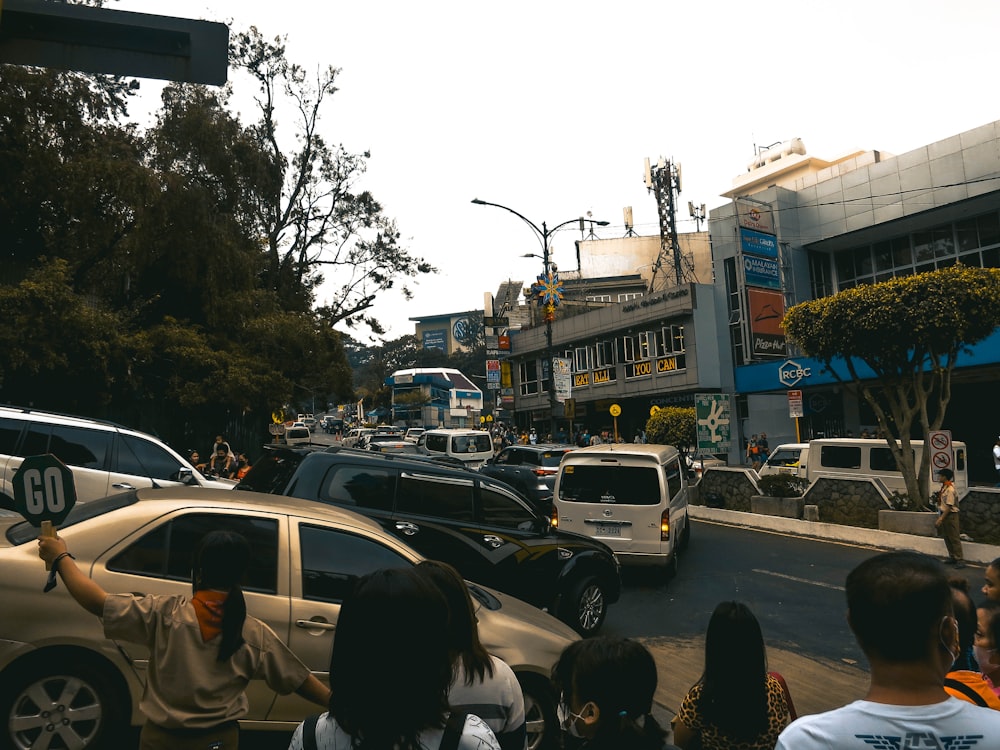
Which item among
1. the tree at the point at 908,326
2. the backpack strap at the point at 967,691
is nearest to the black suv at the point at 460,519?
the backpack strap at the point at 967,691

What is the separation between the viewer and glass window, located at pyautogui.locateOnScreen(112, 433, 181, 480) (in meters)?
10.3

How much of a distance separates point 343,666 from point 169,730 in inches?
51.0

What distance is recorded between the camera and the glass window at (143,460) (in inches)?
406

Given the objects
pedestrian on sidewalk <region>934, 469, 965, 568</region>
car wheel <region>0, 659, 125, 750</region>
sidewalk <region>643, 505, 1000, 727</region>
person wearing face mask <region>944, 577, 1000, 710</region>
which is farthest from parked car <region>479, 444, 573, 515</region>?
car wheel <region>0, 659, 125, 750</region>

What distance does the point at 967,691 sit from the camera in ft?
8.02

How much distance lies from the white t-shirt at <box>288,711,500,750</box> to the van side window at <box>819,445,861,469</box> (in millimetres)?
17369

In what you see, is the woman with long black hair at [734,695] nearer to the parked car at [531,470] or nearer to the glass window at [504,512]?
the glass window at [504,512]

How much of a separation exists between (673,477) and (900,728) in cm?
955

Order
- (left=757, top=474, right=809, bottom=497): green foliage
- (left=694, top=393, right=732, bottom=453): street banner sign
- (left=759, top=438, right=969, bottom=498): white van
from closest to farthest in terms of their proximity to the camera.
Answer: (left=757, top=474, right=809, bottom=497): green foliage → (left=759, top=438, right=969, bottom=498): white van → (left=694, top=393, right=732, bottom=453): street banner sign

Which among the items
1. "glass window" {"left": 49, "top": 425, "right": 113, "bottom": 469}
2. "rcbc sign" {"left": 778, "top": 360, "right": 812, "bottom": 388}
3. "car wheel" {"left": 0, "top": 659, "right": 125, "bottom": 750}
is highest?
"rcbc sign" {"left": 778, "top": 360, "right": 812, "bottom": 388}

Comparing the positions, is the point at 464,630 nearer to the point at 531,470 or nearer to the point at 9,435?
the point at 9,435

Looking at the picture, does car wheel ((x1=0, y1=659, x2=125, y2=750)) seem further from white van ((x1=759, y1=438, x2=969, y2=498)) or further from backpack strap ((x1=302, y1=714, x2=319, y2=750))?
white van ((x1=759, y1=438, x2=969, y2=498))

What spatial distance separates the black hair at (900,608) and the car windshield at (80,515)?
13.1 ft

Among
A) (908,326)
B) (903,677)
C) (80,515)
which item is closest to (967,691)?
(903,677)
